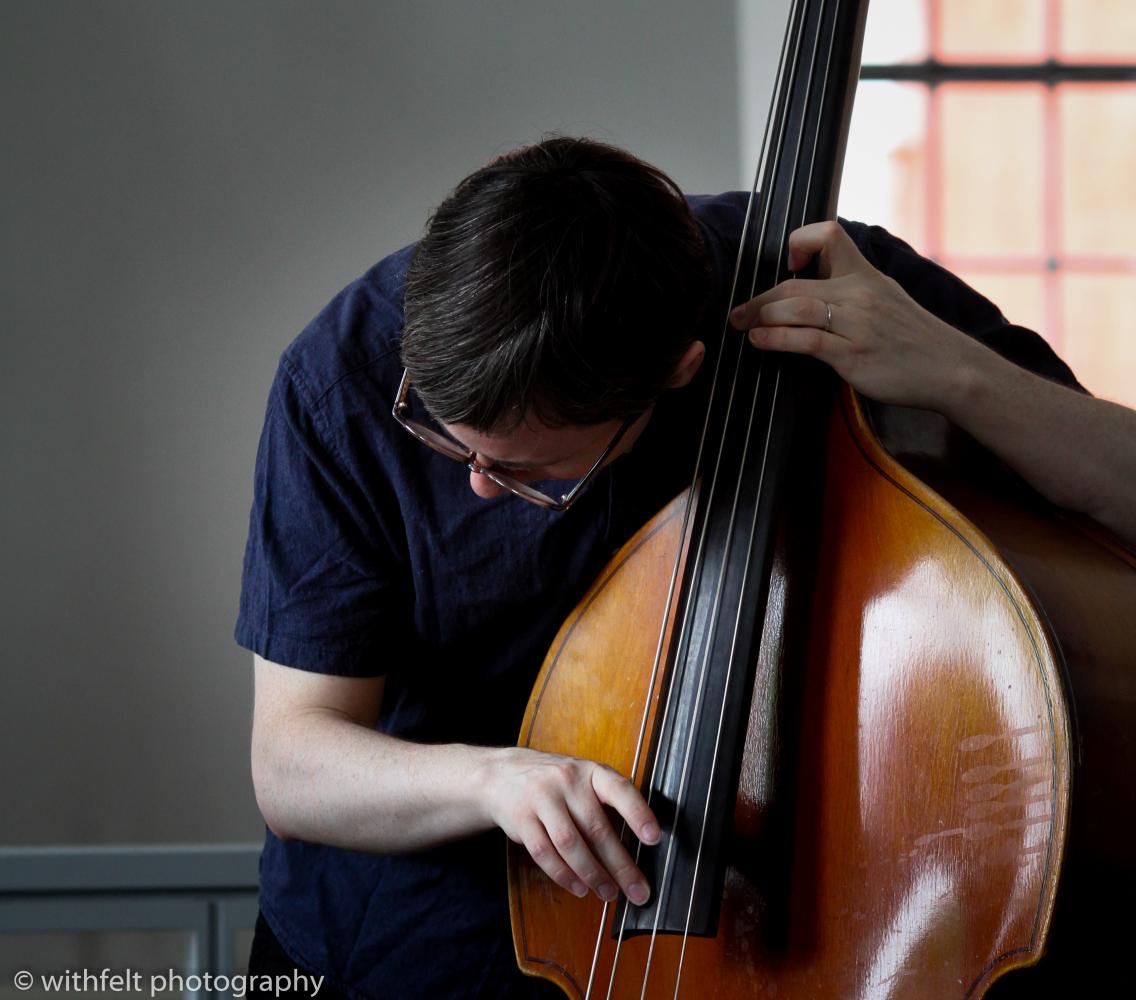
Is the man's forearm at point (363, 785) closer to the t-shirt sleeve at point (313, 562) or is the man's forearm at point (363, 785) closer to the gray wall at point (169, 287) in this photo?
the t-shirt sleeve at point (313, 562)

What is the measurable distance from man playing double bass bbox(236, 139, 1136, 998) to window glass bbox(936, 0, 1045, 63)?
4.74ft

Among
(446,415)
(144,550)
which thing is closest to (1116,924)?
(446,415)

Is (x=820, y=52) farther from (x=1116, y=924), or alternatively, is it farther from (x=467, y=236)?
(x=1116, y=924)

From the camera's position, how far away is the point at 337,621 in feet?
2.70

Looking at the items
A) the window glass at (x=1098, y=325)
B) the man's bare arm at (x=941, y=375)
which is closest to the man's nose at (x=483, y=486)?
the man's bare arm at (x=941, y=375)

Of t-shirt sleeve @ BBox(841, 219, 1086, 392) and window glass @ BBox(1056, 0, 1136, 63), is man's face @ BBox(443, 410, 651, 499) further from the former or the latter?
window glass @ BBox(1056, 0, 1136, 63)

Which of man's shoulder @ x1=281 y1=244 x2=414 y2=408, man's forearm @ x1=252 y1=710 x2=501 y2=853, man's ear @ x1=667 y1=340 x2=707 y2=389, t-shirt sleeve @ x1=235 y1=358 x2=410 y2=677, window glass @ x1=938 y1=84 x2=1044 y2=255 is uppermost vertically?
window glass @ x1=938 y1=84 x2=1044 y2=255

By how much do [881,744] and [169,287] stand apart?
146 cm

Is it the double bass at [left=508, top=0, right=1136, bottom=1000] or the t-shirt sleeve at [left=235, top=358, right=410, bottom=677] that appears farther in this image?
the t-shirt sleeve at [left=235, top=358, right=410, bottom=677]

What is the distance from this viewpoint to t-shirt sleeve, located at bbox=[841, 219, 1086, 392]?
901mm

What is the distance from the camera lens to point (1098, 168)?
7.10 feet

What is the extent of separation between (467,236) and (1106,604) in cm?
44

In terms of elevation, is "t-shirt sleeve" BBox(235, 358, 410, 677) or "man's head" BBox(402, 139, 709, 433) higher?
"man's head" BBox(402, 139, 709, 433)

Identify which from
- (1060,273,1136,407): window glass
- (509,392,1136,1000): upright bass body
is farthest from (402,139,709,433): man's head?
(1060,273,1136,407): window glass
